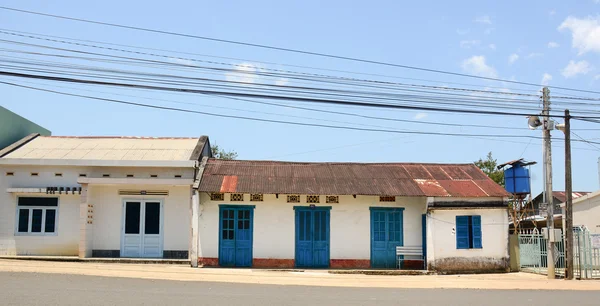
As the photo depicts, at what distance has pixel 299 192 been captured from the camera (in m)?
21.3

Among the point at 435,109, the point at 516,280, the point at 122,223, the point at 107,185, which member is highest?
the point at 435,109

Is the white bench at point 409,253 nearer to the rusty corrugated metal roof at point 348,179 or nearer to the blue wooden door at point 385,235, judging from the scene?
the blue wooden door at point 385,235

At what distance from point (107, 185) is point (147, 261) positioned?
3455mm

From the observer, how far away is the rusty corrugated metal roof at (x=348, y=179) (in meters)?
21.4

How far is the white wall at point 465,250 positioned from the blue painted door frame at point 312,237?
371 cm

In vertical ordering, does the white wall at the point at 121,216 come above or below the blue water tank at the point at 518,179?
below

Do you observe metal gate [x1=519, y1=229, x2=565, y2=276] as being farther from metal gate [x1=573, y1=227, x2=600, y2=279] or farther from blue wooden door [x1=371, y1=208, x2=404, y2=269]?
blue wooden door [x1=371, y1=208, x2=404, y2=269]

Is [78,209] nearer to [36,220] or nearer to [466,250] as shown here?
[36,220]

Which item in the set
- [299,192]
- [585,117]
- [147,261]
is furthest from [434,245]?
[147,261]

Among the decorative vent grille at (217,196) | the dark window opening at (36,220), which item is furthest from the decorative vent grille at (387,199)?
the dark window opening at (36,220)

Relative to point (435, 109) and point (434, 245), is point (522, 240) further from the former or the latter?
point (435, 109)

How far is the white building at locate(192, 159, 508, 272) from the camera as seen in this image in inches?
842

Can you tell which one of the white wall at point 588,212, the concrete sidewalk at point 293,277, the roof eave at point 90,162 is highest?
the roof eave at point 90,162

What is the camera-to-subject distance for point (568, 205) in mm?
19938
